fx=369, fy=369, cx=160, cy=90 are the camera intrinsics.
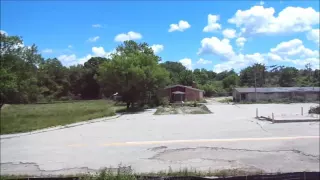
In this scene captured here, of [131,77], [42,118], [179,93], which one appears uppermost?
[131,77]

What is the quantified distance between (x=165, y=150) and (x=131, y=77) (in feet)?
128

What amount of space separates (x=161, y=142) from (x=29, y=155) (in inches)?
304

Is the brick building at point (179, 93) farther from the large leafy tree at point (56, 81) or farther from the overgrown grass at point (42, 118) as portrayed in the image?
the large leafy tree at point (56, 81)

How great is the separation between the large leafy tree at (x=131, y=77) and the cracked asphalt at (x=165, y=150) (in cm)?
2899

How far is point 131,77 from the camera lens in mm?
58219

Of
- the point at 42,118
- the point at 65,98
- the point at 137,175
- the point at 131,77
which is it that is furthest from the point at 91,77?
the point at 137,175

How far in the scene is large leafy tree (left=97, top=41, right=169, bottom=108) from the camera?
2283 inches

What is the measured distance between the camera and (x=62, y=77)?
120 metres

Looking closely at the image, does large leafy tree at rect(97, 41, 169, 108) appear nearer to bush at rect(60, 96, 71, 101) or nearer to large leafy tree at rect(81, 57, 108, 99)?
bush at rect(60, 96, 71, 101)

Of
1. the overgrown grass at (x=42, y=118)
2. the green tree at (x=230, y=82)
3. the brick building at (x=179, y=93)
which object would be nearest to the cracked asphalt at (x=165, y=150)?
the overgrown grass at (x=42, y=118)

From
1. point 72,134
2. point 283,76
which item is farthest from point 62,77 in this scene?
point 72,134

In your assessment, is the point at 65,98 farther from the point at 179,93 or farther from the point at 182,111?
the point at 182,111

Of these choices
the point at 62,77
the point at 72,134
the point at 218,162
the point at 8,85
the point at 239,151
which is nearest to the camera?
the point at 218,162

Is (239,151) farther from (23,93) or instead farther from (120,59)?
(23,93)
